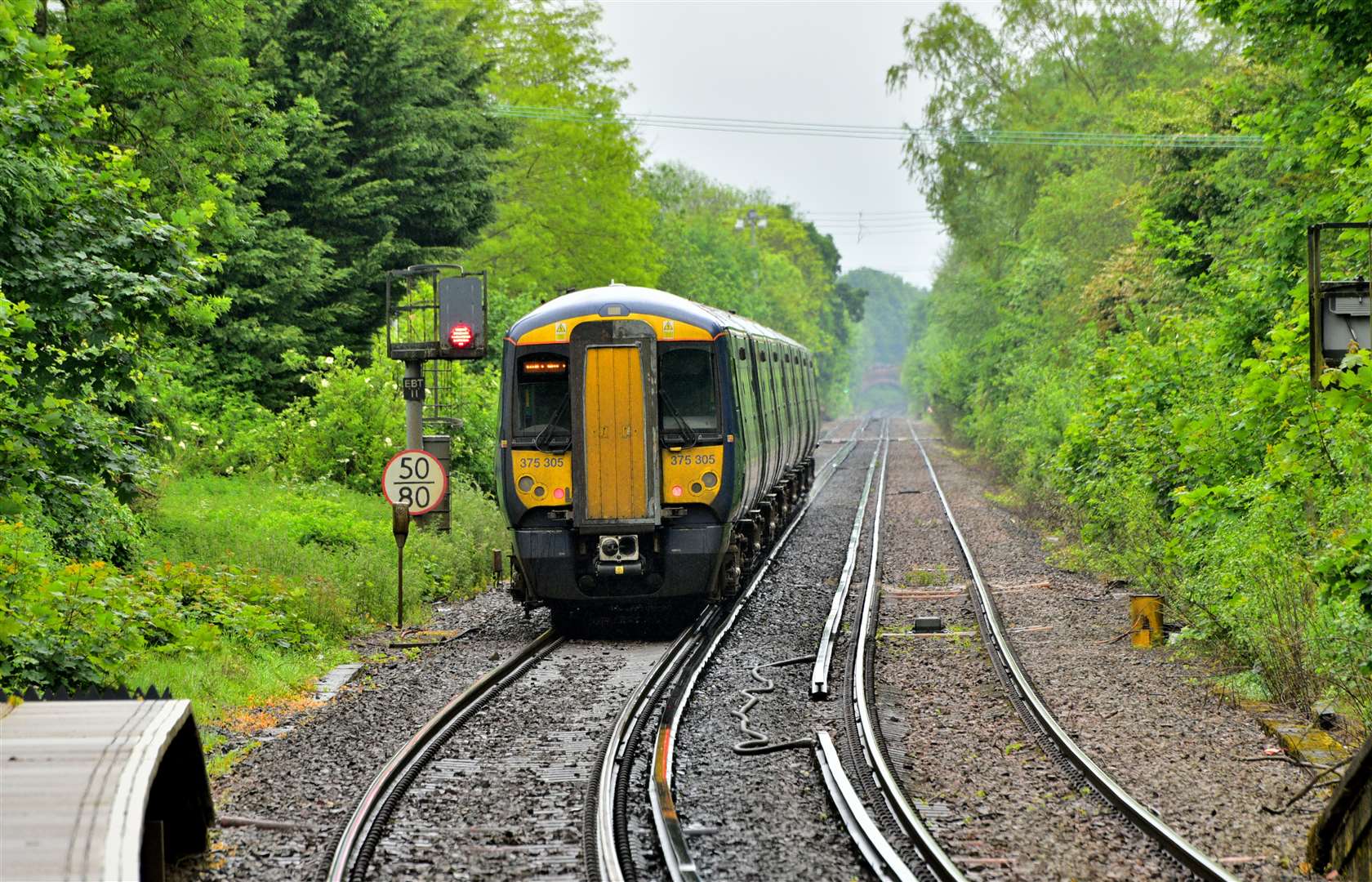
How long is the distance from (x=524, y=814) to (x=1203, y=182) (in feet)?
54.0

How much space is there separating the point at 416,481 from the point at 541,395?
169 cm

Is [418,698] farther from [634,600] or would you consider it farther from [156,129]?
[156,129]

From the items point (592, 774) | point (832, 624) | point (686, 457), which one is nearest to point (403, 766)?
point (592, 774)

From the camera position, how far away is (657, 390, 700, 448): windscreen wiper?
13.0m

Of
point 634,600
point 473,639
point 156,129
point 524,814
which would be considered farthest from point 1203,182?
point 524,814

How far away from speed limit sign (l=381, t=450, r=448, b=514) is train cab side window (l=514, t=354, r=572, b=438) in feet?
4.00

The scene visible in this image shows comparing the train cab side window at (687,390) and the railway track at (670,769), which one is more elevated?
the train cab side window at (687,390)

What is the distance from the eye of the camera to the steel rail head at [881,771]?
6.29 meters

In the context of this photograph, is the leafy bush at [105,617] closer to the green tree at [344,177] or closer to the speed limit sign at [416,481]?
the speed limit sign at [416,481]

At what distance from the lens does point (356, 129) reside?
25.9 meters

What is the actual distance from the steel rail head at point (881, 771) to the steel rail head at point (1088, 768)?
106 centimetres

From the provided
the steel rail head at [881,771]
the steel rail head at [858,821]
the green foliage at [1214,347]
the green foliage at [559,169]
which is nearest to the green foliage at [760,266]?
the green foliage at [559,169]

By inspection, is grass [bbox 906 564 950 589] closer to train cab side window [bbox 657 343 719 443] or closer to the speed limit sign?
train cab side window [bbox 657 343 719 443]

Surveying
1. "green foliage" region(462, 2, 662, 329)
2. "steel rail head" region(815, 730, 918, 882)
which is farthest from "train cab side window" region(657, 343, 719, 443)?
"green foliage" region(462, 2, 662, 329)
